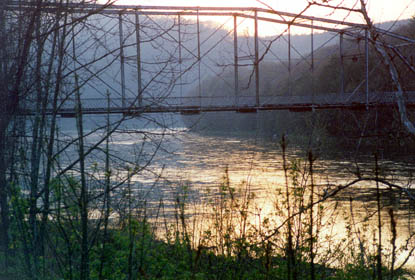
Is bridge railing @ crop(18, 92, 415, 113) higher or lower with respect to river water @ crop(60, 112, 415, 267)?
higher

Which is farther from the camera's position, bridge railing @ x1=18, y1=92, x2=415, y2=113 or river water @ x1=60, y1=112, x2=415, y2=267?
river water @ x1=60, y1=112, x2=415, y2=267

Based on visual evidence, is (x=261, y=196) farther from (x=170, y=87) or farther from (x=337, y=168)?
(x=170, y=87)

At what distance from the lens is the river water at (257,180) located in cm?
581

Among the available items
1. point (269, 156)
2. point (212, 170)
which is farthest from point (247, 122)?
point (212, 170)

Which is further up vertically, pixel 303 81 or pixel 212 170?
pixel 303 81

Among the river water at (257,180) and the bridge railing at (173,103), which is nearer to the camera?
the bridge railing at (173,103)

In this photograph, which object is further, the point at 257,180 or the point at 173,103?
the point at 257,180

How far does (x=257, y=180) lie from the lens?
17.0 m

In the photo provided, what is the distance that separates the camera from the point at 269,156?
2458cm

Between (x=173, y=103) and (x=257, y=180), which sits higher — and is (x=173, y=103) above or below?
above

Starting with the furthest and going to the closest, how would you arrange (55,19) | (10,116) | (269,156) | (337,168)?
1. (269,156)
2. (337,168)
3. (10,116)
4. (55,19)

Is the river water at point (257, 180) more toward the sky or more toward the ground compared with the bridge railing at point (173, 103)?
more toward the ground

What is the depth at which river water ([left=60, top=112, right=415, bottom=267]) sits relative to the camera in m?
5.81

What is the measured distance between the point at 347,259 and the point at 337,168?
36.9 feet
